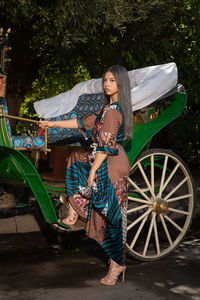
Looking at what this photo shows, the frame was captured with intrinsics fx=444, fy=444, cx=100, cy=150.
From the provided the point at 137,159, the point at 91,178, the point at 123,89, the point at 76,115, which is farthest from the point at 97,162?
the point at 76,115

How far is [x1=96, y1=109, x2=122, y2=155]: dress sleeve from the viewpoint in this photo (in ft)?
11.8

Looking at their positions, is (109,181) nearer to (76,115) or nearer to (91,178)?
(91,178)

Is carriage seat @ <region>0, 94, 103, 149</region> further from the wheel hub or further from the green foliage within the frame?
the green foliage

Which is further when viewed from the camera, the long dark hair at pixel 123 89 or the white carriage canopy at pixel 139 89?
the white carriage canopy at pixel 139 89

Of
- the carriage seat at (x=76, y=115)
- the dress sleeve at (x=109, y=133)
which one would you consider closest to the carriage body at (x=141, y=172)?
the carriage seat at (x=76, y=115)

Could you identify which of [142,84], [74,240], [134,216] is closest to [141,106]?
[142,84]

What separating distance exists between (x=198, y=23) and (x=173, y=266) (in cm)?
660

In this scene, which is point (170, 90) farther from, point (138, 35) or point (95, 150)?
point (138, 35)

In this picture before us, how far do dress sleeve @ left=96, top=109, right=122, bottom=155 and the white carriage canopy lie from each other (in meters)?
→ 0.83

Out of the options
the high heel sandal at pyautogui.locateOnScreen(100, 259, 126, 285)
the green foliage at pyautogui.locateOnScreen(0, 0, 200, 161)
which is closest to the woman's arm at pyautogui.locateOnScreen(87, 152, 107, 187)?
the high heel sandal at pyautogui.locateOnScreen(100, 259, 126, 285)

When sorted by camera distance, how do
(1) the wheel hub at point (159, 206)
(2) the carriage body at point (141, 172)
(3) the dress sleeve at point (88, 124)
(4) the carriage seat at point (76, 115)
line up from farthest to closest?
(4) the carriage seat at point (76, 115), (1) the wheel hub at point (159, 206), (3) the dress sleeve at point (88, 124), (2) the carriage body at point (141, 172)

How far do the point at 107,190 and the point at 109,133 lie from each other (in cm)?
48

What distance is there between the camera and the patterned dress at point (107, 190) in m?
3.63

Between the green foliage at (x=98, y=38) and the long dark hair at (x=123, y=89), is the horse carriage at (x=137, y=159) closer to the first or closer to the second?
the long dark hair at (x=123, y=89)
